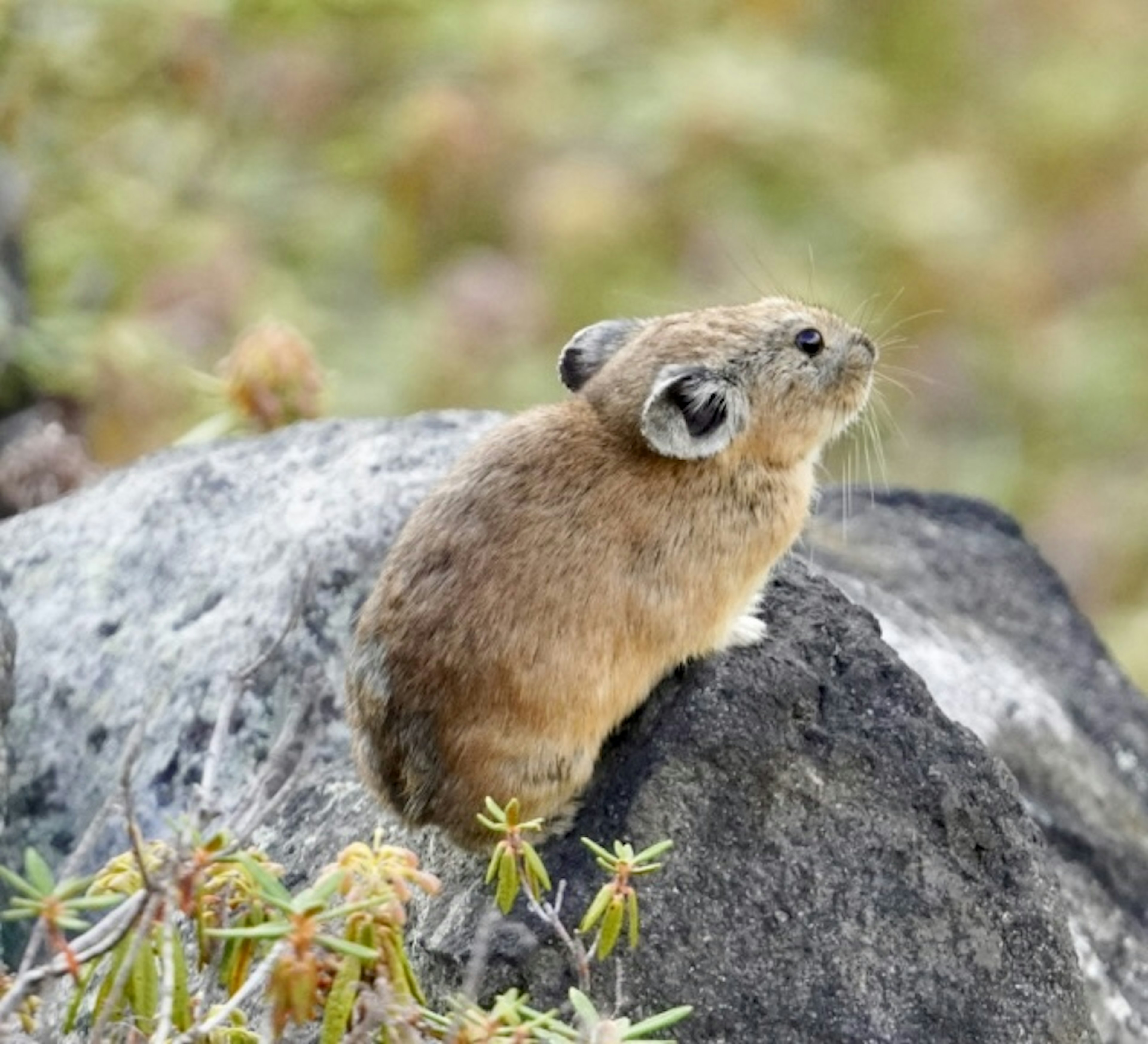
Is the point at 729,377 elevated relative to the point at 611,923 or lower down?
elevated

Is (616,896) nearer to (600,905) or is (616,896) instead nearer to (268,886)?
(600,905)

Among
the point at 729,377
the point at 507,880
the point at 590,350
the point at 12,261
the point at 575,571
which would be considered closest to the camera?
the point at 507,880

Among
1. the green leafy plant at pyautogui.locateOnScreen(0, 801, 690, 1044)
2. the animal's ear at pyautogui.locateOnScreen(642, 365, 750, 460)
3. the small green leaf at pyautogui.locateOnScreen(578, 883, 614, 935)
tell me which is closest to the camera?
the green leafy plant at pyautogui.locateOnScreen(0, 801, 690, 1044)

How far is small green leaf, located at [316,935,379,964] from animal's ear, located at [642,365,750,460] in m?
1.77

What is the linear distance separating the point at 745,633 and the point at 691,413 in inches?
22.2

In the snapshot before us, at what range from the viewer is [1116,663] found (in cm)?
739

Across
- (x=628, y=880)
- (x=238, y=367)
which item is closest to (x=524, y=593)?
(x=628, y=880)

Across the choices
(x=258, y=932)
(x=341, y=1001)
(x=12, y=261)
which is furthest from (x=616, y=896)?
(x=12, y=261)

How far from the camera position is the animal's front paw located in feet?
16.6

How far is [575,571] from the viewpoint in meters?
4.78

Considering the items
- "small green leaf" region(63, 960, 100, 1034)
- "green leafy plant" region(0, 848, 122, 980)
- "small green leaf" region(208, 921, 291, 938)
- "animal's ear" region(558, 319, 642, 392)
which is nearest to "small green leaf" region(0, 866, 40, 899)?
"green leafy plant" region(0, 848, 122, 980)

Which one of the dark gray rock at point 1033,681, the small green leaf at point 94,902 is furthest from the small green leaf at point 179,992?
the dark gray rock at point 1033,681

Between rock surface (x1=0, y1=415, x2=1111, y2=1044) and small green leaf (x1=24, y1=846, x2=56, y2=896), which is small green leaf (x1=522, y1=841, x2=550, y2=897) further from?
small green leaf (x1=24, y1=846, x2=56, y2=896)

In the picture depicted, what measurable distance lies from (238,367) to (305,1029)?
3.54 metres
